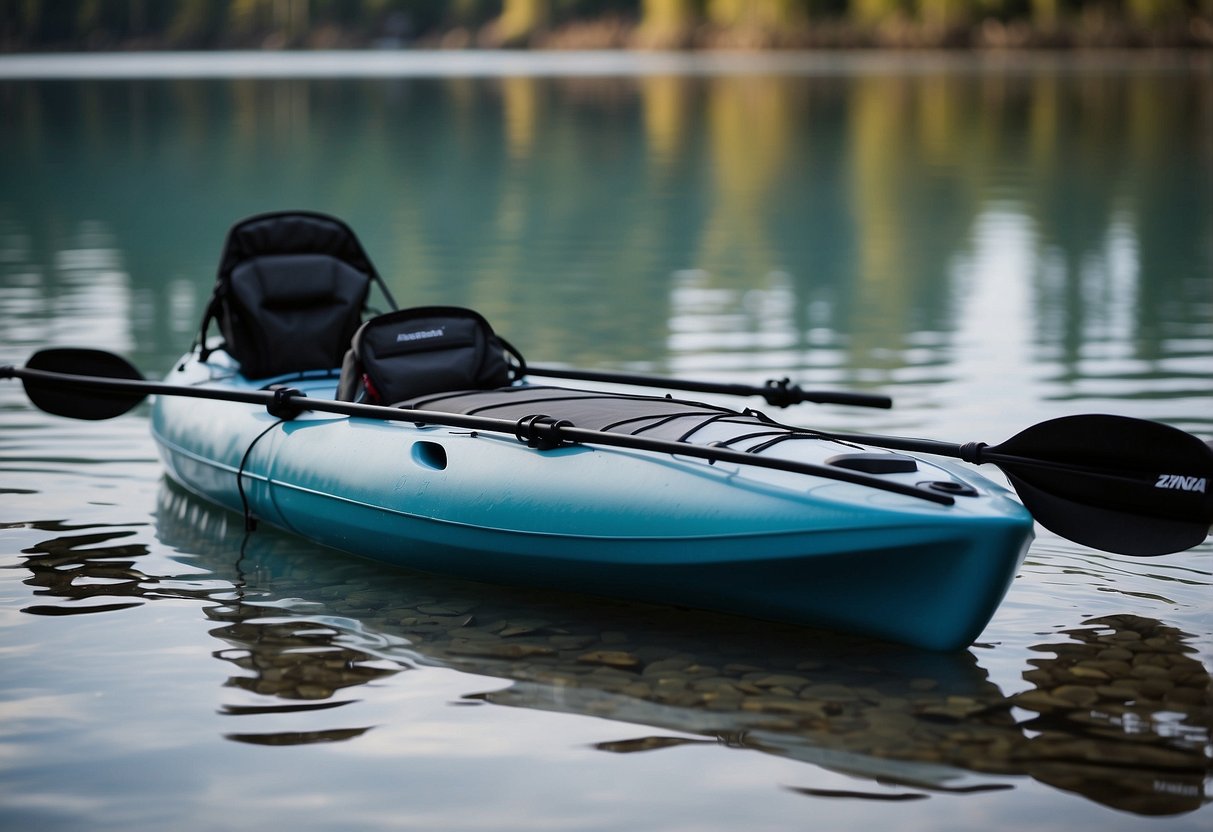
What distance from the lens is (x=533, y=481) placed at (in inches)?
206

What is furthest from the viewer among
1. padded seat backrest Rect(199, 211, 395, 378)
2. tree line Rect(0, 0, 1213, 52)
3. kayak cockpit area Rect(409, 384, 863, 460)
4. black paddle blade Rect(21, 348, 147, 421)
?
tree line Rect(0, 0, 1213, 52)

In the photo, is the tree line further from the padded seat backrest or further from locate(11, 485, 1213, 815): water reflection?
locate(11, 485, 1213, 815): water reflection

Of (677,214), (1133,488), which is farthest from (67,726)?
(677,214)

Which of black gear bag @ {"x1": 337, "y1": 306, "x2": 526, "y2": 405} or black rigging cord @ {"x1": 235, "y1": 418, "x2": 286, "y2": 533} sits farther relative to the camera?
black rigging cord @ {"x1": 235, "y1": 418, "x2": 286, "y2": 533}

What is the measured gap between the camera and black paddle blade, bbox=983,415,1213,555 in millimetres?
4777

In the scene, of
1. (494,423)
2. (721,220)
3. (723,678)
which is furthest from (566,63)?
(723,678)

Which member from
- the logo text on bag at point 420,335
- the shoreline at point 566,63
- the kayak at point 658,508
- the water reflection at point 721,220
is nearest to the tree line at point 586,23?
the shoreline at point 566,63

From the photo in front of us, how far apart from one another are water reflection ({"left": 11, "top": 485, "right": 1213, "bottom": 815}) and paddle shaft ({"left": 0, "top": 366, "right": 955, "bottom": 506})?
0.58 m

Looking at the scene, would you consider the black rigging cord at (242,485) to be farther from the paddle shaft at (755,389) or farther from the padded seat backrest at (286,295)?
the paddle shaft at (755,389)

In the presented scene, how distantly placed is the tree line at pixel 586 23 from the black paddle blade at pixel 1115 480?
5733cm

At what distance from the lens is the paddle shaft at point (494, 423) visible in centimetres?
470

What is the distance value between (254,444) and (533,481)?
149 cm

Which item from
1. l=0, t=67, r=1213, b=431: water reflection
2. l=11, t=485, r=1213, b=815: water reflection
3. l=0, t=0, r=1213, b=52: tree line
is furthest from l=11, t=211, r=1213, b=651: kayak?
l=0, t=0, r=1213, b=52: tree line

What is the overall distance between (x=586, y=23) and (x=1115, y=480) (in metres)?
72.4
